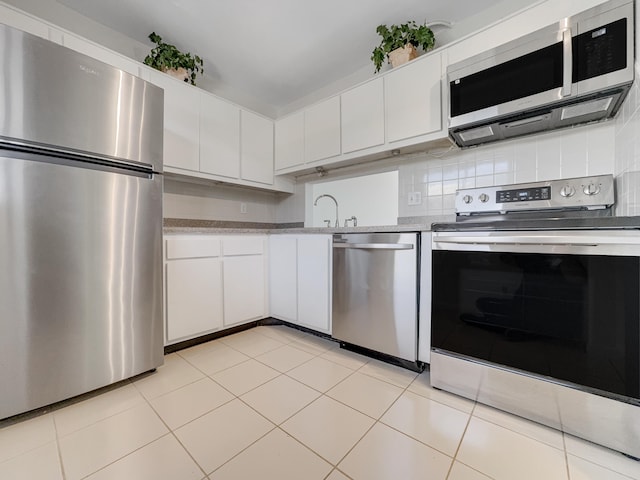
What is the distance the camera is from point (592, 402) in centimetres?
103

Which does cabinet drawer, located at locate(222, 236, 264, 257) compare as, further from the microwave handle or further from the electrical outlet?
the microwave handle

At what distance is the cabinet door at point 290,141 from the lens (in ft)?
8.35

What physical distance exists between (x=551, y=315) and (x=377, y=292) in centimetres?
83

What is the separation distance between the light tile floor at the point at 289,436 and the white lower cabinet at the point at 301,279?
22.8 inches

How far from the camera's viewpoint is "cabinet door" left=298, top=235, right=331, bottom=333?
1.99m

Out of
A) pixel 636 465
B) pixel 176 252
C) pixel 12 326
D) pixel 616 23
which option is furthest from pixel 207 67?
pixel 636 465

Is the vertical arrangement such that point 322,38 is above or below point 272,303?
above

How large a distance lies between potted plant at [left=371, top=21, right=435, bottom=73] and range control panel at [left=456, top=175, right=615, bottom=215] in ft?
3.38

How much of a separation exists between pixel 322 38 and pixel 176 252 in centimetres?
197

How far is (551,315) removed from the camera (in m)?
1.12

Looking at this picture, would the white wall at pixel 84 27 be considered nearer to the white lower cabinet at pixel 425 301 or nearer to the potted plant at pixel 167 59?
the potted plant at pixel 167 59

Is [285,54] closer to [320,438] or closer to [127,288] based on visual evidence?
[127,288]

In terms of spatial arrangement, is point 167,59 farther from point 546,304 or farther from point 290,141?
point 546,304

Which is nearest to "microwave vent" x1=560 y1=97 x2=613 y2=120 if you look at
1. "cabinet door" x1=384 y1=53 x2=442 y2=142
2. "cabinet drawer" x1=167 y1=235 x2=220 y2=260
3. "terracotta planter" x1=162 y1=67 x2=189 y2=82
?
"cabinet door" x1=384 y1=53 x2=442 y2=142
